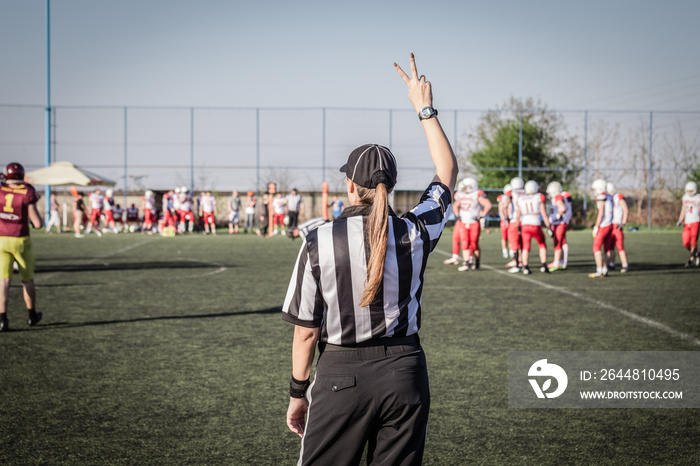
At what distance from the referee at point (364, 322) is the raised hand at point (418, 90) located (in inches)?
17.4

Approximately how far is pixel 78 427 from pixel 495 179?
129 ft

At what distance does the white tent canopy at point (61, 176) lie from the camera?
34.2m

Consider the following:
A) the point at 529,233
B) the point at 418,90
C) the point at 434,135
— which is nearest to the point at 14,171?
the point at 418,90

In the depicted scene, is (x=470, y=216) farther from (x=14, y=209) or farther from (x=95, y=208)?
A: (x=95, y=208)

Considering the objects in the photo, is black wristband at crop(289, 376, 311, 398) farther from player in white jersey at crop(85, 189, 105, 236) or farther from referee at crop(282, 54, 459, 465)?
player in white jersey at crop(85, 189, 105, 236)

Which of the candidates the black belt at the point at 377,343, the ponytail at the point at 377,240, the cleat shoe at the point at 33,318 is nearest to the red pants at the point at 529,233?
the cleat shoe at the point at 33,318

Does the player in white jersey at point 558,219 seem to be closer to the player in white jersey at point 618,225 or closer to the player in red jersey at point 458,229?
the player in white jersey at point 618,225

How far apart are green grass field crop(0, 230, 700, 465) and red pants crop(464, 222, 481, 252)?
170cm

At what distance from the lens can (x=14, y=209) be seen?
8188mm

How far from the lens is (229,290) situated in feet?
40.3

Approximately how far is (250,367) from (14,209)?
153 inches

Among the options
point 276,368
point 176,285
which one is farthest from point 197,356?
point 176,285

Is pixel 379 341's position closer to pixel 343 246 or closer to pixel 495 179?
pixel 343 246

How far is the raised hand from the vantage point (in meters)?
2.95
